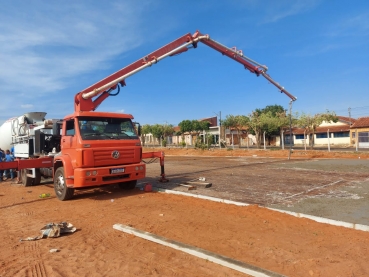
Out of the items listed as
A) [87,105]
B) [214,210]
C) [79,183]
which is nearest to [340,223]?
[214,210]

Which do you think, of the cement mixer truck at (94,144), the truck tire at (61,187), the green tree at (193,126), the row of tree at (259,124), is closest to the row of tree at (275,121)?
the row of tree at (259,124)

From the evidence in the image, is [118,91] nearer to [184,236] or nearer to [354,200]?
[184,236]

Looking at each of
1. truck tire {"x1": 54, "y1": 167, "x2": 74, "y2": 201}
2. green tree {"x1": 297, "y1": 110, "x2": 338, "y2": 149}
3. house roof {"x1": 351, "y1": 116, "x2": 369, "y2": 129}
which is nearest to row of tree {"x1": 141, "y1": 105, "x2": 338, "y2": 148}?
green tree {"x1": 297, "y1": 110, "x2": 338, "y2": 149}

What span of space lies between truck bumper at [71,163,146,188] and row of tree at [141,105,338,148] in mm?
13324

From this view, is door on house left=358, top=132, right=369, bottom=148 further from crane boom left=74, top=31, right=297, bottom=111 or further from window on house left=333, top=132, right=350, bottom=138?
crane boom left=74, top=31, right=297, bottom=111

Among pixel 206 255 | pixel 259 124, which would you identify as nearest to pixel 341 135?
pixel 259 124

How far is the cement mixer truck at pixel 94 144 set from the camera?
8.03 m

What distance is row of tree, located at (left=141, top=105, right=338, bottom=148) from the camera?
1400 inches

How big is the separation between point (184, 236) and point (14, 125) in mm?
12491

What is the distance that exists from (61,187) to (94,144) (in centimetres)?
208

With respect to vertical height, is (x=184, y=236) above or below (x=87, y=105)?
below

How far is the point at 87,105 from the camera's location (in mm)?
9891

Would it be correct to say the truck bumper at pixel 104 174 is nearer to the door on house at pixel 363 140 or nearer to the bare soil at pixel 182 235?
the bare soil at pixel 182 235

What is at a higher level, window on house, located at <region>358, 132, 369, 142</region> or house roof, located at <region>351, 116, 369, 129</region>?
house roof, located at <region>351, 116, 369, 129</region>
